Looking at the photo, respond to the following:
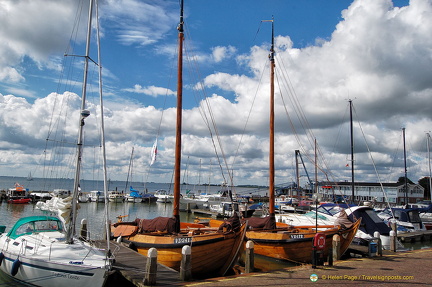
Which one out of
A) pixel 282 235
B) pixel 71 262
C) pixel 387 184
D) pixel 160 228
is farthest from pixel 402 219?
pixel 387 184

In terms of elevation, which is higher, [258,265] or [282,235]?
[282,235]

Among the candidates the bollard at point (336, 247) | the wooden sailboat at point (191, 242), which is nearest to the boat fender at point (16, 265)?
the wooden sailboat at point (191, 242)

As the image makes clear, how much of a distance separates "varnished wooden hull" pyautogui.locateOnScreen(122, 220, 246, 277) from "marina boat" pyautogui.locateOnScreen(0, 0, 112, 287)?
2538 mm

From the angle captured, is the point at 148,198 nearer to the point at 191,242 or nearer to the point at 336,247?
the point at 191,242

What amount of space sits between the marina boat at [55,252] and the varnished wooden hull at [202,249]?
2.54 m

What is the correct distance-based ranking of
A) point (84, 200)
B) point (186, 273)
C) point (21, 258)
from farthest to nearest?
point (84, 200), point (21, 258), point (186, 273)

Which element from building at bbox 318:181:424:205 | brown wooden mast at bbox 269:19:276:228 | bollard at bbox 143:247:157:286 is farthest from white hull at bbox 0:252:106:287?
building at bbox 318:181:424:205

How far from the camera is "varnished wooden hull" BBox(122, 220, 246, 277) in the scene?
1475 cm

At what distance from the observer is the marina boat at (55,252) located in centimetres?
1209

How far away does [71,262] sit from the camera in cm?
1254

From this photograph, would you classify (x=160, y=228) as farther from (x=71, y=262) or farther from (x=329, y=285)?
(x=329, y=285)

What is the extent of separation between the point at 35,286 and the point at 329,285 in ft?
38.0

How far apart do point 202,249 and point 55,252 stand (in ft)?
19.9

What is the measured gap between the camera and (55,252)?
44.1ft
